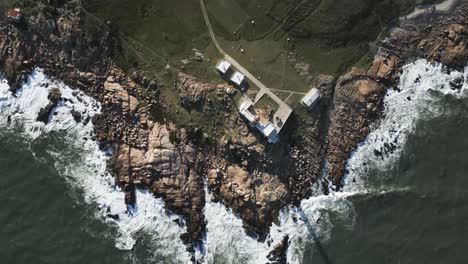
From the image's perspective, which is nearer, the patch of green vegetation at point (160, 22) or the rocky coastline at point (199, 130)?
the patch of green vegetation at point (160, 22)

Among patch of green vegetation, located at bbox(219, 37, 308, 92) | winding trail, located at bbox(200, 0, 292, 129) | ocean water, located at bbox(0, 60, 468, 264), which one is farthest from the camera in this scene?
ocean water, located at bbox(0, 60, 468, 264)

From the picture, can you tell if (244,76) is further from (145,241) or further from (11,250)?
(11,250)

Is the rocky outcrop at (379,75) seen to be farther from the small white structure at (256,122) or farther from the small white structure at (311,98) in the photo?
the small white structure at (256,122)

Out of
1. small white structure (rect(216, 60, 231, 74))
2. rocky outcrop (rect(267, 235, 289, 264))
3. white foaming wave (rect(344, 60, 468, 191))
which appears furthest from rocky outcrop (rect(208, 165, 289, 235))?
small white structure (rect(216, 60, 231, 74))

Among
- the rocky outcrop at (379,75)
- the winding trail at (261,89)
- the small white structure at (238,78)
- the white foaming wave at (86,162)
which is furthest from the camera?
the rocky outcrop at (379,75)

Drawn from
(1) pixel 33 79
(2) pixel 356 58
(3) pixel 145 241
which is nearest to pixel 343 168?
(2) pixel 356 58

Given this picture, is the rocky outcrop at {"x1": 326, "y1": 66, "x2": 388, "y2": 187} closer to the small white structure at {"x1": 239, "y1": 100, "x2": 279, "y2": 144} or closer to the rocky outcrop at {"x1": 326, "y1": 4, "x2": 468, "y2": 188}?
the rocky outcrop at {"x1": 326, "y1": 4, "x2": 468, "y2": 188}

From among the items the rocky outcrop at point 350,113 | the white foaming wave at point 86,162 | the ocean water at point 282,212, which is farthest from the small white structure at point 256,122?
the white foaming wave at point 86,162
